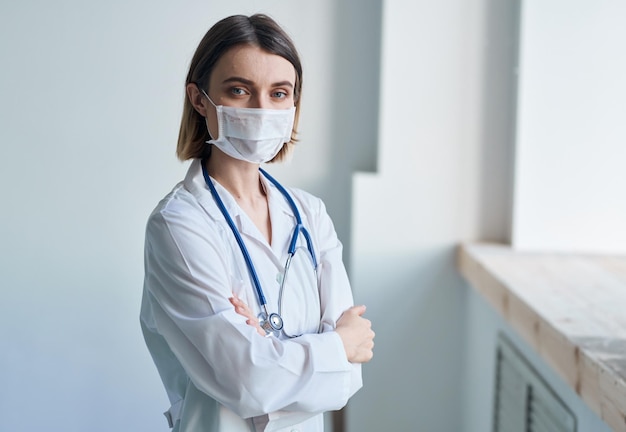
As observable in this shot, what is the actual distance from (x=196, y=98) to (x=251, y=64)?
112 millimetres

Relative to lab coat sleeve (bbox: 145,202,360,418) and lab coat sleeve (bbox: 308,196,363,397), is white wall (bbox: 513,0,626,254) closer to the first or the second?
lab coat sleeve (bbox: 308,196,363,397)

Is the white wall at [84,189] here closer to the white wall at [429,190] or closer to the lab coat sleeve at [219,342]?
the lab coat sleeve at [219,342]

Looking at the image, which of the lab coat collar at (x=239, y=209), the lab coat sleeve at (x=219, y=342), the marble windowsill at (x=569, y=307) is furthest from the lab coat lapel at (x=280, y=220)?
the marble windowsill at (x=569, y=307)

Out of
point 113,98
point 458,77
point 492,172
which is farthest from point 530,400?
point 113,98

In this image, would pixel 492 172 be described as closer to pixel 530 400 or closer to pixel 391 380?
pixel 391 380

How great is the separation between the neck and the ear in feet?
0.21

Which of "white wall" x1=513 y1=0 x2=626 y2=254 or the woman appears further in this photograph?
"white wall" x1=513 y1=0 x2=626 y2=254

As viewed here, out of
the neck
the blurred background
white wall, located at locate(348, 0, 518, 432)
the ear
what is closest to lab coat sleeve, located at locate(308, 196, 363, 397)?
the neck

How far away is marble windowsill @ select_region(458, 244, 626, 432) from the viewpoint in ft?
4.85

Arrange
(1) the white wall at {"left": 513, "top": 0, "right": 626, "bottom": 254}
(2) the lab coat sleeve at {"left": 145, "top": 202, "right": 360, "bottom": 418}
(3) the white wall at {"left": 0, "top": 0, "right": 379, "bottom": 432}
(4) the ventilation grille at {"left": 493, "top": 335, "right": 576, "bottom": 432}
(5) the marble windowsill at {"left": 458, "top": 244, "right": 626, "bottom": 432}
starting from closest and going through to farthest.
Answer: (2) the lab coat sleeve at {"left": 145, "top": 202, "right": 360, "bottom": 418} < (3) the white wall at {"left": 0, "top": 0, "right": 379, "bottom": 432} < (5) the marble windowsill at {"left": 458, "top": 244, "right": 626, "bottom": 432} < (4) the ventilation grille at {"left": 493, "top": 335, "right": 576, "bottom": 432} < (1) the white wall at {"left": 513, "top": 0, "right": 626, "bottom": 254}

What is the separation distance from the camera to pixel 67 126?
52.9 inches

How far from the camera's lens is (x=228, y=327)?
42.4 inches

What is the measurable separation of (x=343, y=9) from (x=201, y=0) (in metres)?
1.30

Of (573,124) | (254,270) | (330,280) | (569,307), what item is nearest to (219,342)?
(254,270)
